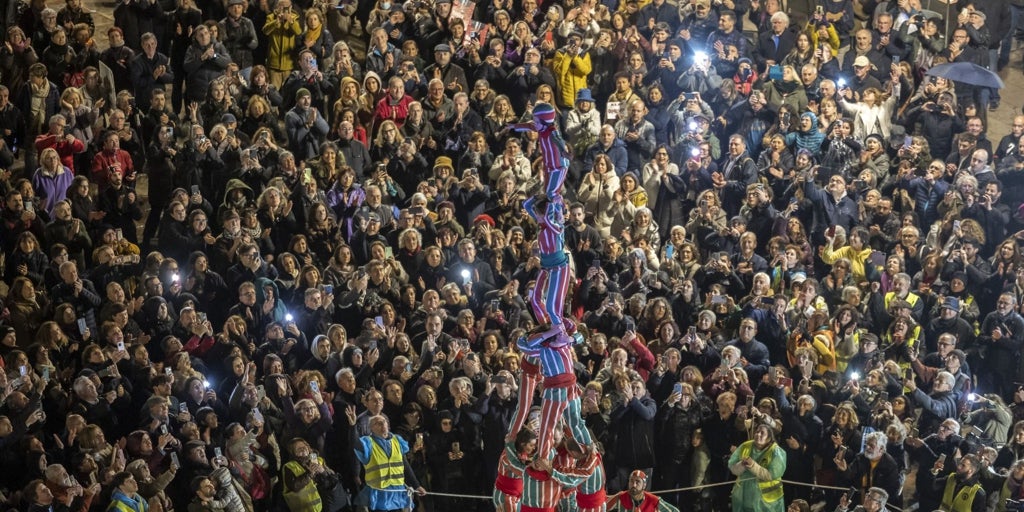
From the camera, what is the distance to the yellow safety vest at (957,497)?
22578 millimetres

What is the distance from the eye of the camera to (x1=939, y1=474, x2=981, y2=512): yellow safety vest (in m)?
22.6

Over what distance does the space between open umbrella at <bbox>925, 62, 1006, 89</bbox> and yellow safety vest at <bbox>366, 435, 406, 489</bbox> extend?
976 centimetres

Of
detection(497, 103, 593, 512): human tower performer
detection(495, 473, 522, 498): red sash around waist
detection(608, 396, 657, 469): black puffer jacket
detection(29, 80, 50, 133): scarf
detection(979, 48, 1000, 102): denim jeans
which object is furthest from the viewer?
detection(979, 48, 1000, 102): denim jeans

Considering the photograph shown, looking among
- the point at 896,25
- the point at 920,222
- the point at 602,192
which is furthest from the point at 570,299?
the point at 896,25

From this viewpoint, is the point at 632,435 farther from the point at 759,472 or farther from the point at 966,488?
the point at 966,488

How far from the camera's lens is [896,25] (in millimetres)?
29750

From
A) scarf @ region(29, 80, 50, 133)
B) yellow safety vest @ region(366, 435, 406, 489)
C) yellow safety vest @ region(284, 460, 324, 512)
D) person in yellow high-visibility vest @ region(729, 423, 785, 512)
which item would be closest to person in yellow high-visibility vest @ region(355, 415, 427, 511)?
yellow safety vest @ region(366, 435, 406, 489)

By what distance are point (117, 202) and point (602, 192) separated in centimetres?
587

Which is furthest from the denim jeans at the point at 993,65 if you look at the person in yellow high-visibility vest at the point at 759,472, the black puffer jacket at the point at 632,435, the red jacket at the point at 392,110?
the black puffer jacket at the point at 632,435

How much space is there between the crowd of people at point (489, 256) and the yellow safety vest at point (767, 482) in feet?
0.19

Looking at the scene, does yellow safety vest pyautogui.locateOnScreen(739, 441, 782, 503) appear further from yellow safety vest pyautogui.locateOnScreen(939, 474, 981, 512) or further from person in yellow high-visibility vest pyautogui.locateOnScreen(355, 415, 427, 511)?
person in yellow high-visibility vest pyautogui.locateOnScreen(355, 415, 427, 511)

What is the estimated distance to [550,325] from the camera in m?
19.0

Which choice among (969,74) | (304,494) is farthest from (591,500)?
(969,74)

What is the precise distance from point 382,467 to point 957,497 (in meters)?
6.04
